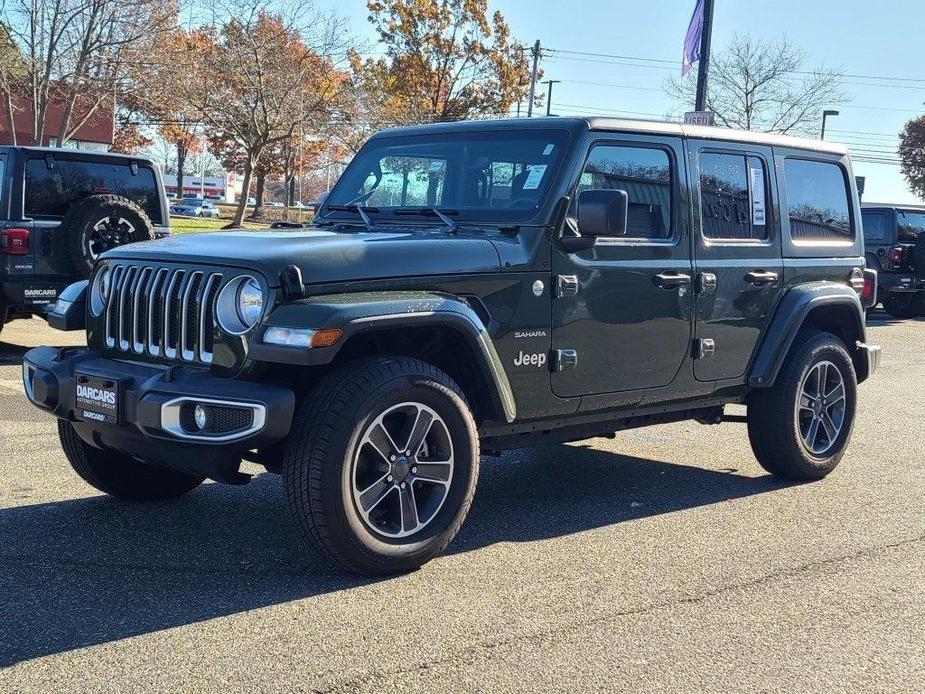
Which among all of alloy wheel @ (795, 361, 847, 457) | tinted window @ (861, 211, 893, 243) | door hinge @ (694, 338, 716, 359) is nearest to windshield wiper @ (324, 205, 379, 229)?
door hinge @ (694, 338, 716, 359)

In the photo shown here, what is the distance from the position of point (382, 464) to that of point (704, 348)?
7.06ft

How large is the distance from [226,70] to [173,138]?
15.4 m

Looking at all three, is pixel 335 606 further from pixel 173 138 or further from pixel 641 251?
pixel 173 138

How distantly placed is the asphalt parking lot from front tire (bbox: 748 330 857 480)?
0.18 m

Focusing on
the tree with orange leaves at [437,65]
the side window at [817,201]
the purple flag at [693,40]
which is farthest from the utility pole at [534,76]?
the side window at [817,201]

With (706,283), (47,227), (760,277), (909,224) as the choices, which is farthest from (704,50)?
(706,283)

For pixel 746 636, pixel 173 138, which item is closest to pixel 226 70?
pixel 173 138

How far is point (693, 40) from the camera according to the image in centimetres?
1922

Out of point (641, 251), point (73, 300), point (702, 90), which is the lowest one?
point (73, 300)

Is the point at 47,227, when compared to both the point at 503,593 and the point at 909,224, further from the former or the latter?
the point at 909,224

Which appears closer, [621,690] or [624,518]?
[621,690]

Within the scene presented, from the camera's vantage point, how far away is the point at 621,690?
137 inches

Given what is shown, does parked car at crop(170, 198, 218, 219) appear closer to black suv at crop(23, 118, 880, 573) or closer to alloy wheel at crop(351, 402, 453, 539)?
black suv at crop(23, 118, 880, 573)

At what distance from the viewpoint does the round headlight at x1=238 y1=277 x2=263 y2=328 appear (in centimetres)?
430
